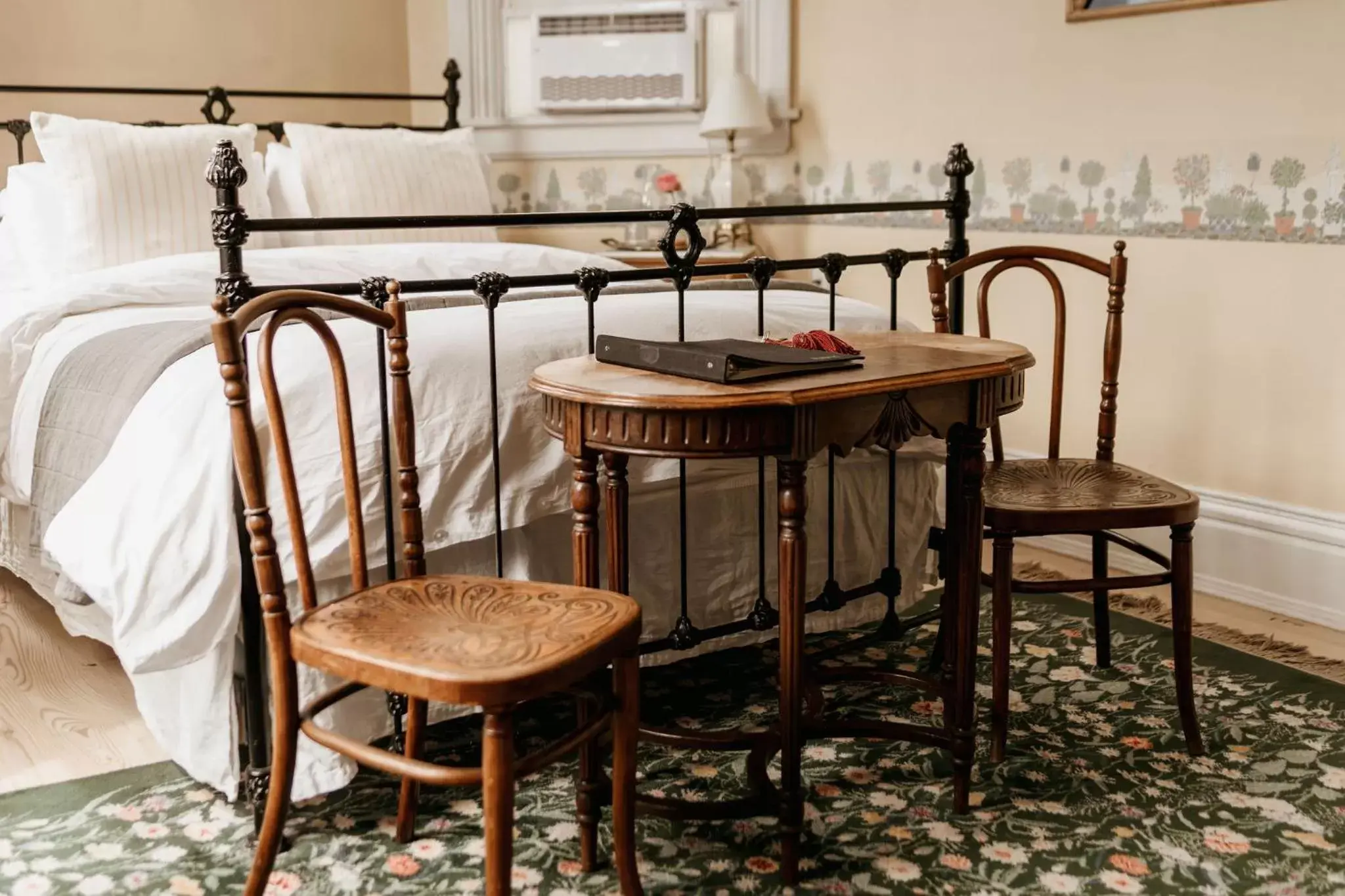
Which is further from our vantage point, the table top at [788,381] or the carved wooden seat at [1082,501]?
the carved wooden seat at [1082,501]

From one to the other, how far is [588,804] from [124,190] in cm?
214

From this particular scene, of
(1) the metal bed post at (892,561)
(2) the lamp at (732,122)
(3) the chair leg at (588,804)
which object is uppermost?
(2) the lamp at (732,122)

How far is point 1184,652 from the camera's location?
2.41m

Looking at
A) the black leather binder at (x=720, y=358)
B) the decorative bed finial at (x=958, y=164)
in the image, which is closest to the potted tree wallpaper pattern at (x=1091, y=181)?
the decorative bed finial at (x=958, y=164)

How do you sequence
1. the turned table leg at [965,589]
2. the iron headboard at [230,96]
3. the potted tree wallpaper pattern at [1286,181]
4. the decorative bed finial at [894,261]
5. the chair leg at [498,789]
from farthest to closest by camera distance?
the iron headboard at [230,96] → the potted tree wallpaper pattern at [1286,181] → the decorative bed finial at [894,261] → the turned table leg at [965,589] → the chair leg at [498,789]

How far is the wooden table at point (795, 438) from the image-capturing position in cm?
181

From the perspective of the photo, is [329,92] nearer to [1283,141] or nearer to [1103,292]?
[1103,292]

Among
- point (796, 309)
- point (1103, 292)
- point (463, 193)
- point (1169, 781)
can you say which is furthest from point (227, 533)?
point (1103, 292)

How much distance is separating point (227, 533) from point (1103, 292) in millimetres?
2473

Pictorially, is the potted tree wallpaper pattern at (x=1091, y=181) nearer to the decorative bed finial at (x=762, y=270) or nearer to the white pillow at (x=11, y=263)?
the decorative bed finial at (x=762, y=270)

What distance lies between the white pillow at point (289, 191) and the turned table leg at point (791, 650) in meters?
2.30

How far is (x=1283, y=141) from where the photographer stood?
315cm

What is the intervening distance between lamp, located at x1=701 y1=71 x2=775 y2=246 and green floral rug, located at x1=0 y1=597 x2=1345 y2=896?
2.35m

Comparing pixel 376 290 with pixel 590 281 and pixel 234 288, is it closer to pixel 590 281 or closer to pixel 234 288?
pixel 234 288
